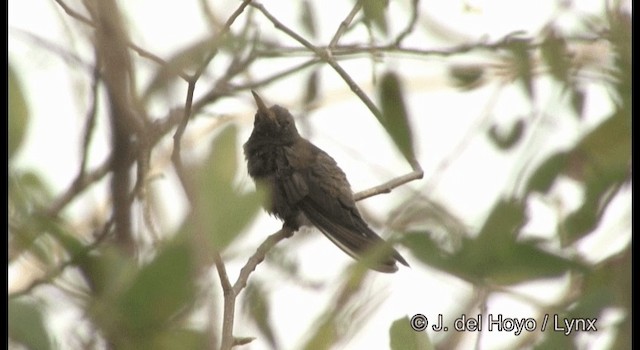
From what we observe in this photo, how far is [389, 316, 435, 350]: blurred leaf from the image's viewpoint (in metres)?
1.04

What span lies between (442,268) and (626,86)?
0.58 meters

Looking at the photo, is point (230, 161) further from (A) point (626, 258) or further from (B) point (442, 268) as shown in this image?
(A) point (626, 258)

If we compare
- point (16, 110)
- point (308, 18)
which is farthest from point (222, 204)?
point (308, 18)

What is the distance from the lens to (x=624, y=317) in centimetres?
91

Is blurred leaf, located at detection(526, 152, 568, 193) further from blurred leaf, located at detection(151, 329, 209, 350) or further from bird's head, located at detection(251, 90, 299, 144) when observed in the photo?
bird's head, located at detection(251, 90, 299, 144)

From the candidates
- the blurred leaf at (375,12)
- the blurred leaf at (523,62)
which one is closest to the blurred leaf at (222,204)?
the blurred leaf at (523,62)

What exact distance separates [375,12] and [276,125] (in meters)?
2.08

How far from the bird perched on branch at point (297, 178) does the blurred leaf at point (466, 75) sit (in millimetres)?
955

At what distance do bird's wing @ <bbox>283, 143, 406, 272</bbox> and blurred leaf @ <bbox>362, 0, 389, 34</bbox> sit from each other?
47.9 inches

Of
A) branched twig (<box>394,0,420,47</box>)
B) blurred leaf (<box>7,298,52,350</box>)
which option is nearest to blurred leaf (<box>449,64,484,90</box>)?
branched twig (<box>394,0,420,47</box>)

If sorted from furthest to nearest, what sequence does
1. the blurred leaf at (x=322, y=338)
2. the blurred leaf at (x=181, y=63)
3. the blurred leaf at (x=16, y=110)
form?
the blurred leaf at (x=181, y=63)
the blurred leaf at (x=16, y=110)
the blurred leaf at (x=322, y=338)

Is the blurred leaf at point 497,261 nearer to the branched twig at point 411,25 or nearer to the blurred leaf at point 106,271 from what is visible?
the blurred leaf at point 106,271

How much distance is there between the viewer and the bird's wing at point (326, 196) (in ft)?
10.6

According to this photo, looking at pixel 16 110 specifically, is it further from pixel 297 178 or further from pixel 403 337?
pixel 297 178
